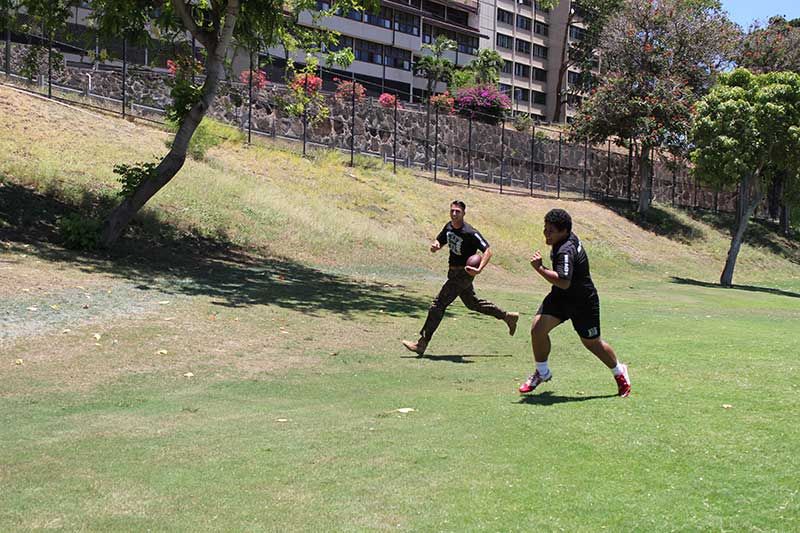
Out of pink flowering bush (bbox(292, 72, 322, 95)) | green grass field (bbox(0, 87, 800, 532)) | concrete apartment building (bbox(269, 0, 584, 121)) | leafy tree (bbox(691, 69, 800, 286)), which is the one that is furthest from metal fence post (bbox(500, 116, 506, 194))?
green grass field (bbox(0, 87, 800, 532))

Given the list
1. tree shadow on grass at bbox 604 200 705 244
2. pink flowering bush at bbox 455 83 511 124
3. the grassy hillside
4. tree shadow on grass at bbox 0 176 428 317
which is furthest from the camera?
pink flowering bush at bbox 455 83 511 124

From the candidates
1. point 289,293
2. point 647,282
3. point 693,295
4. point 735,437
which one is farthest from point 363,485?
point 647,282

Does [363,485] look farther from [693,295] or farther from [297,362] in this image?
[693,295]

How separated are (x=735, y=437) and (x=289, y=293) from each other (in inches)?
→ 445

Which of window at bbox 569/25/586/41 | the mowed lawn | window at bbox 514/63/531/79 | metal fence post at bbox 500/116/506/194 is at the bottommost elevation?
the mowed lawn

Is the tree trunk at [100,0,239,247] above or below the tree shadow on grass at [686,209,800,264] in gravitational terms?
above

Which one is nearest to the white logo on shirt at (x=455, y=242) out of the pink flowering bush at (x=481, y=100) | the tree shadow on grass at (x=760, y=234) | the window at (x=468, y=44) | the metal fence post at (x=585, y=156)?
the metal fence post at (x=585, y=156)

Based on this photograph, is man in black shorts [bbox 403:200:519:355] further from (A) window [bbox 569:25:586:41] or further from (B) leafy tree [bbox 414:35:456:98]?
(A) window [bbox 569:25:586:41]

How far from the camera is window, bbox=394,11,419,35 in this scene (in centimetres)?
6438

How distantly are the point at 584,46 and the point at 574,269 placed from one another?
6671 cm

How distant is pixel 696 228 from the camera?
146 feet

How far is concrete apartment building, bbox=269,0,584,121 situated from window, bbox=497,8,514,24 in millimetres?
93

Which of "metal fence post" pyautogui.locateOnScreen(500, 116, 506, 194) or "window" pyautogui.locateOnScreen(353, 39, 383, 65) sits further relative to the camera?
"window" pyautogui.locateOnScreen(353, 39, 383, 65)

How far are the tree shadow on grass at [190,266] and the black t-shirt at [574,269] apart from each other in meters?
7.45
